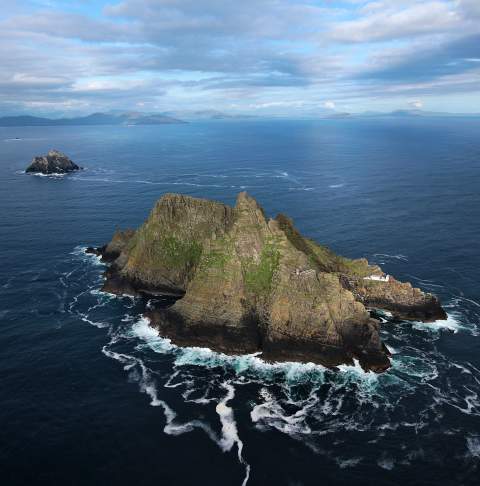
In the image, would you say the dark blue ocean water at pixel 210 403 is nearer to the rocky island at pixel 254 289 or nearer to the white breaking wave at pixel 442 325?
the white breaking wave at pixel 442 325

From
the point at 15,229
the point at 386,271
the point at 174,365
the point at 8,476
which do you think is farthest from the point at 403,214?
the point at 8,476

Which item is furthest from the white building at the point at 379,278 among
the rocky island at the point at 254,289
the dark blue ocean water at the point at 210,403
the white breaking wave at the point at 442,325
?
the white breaking wave at the point at 442,325

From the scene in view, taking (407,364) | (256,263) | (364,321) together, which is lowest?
(407,364)

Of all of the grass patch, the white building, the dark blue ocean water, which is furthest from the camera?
the white building

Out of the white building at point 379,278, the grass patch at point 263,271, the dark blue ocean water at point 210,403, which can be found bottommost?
the dark blue ocean water at point 210,403

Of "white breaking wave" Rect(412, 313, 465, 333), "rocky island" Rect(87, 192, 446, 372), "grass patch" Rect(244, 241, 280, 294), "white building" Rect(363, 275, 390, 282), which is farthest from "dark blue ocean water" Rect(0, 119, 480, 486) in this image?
"grass patch" Rect(244, 241, 280, 294)

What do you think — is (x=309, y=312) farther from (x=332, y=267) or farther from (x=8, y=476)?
(x=8, y=476)

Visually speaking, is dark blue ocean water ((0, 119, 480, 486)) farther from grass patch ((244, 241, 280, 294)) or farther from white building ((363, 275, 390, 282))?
grass patch ((244, 241, 280, 294))

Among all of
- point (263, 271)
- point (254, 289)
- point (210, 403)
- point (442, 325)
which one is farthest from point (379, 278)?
point (210, 403)
